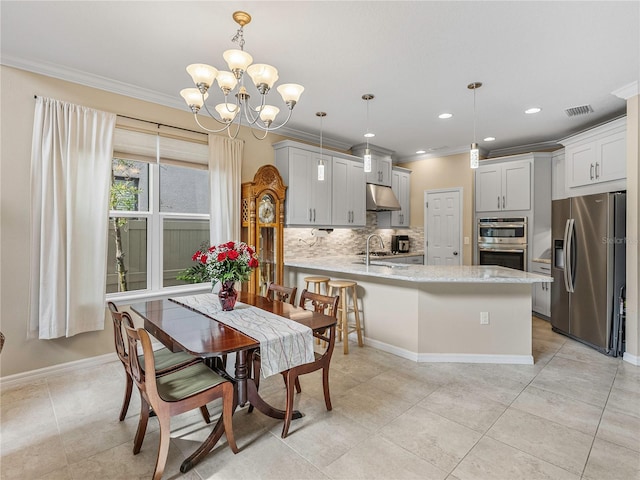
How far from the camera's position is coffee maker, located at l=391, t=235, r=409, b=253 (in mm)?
6508

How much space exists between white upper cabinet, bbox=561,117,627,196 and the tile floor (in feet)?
6.95

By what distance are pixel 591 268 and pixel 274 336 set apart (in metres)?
3.73

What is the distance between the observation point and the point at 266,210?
14.1ft

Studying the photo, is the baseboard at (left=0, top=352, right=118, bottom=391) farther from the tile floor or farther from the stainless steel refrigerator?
the stainless steel refrigerator

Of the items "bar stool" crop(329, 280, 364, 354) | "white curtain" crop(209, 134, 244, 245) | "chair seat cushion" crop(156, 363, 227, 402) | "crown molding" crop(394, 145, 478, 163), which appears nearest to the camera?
"chair seat cushion" crop(156, 363, 227, 402)

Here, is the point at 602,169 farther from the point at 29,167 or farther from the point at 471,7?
the point at 29,167

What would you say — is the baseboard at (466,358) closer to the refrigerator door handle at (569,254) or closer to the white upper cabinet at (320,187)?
the refrigerator door handle at (569,254)

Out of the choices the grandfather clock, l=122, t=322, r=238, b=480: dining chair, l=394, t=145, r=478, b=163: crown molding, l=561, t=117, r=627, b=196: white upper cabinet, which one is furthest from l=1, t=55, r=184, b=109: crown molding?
l=561, t=117, r=627, b=196: white upper cabinet

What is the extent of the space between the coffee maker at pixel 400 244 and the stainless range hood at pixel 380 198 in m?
0.79

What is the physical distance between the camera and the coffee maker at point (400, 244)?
651 centimetres

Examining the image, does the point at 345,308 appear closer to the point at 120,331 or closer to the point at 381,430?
the point at 381,430

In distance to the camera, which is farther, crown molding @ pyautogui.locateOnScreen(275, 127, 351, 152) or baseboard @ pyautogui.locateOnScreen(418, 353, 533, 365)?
crown molding @ pyautogui.locateOnScreen(275, 127, 351, 152)

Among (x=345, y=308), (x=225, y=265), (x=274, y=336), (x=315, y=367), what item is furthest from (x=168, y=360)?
(x=345, y=308)

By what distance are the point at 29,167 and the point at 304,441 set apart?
3191 mm
